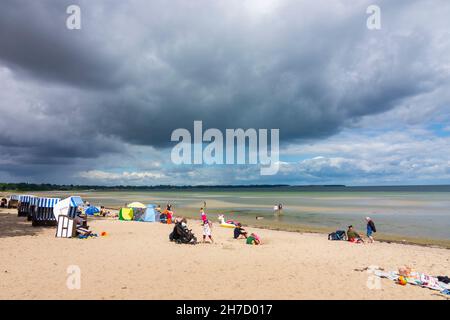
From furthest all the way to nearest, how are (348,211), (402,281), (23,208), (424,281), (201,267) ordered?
(348,211) → (23,208) → (201,267) → (402,281) → (424,281)

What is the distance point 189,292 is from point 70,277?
157 inches

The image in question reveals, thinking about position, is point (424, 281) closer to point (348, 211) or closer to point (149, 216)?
point (149, 216)

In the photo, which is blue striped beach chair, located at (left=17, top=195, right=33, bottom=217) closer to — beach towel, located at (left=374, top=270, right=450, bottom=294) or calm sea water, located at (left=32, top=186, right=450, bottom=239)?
calm sea water, located at (left=32, top=186, right=450, bottom=239)

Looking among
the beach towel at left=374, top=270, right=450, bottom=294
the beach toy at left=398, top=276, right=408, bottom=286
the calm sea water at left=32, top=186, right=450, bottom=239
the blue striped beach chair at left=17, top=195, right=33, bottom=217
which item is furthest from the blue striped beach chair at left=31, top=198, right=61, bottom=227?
the beach toy at left=398, top=276, right=408, bottom=286

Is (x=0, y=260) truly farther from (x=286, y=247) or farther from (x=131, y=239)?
(x=286, y=247)

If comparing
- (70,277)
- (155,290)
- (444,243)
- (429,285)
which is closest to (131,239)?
(70,277)

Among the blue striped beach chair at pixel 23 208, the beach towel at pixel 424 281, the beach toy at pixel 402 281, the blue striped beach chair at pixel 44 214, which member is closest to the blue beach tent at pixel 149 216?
the blue striped beach chair at pixel 44 214

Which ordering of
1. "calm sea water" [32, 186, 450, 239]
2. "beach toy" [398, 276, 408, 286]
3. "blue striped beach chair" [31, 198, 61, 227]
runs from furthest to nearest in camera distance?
"calm sea water" [32, 186, 450, 239] → "blue striped beach chair" [31, 198, 61, 227] → "beach toy" [398, 276, 408, 286]

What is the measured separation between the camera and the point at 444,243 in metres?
19.1

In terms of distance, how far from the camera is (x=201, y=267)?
11133mm

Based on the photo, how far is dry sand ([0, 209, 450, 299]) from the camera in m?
8.43

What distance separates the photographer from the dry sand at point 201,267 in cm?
843

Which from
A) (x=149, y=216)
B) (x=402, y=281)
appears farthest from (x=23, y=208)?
(x=402, y=281)

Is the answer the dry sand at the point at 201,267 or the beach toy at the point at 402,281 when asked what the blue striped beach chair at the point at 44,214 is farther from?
the beach toy at the point at 402,281
